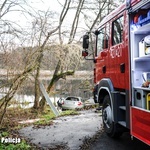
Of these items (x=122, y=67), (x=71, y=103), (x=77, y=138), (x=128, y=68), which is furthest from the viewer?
(x=71, y=103)

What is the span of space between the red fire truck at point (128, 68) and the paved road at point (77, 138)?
33cm

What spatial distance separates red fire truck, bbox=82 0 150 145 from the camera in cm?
384

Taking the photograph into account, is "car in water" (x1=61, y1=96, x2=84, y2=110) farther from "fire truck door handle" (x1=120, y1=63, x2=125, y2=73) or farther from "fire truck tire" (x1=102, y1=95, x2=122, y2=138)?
"fire truck door handle" (x1=120, y1=63, x2=125, y2=73)

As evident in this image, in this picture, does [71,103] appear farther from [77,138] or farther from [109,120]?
[109,120]

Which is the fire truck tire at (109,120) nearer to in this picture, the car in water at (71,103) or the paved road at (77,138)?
the paved road at (77,138)

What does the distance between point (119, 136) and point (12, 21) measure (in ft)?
22.9

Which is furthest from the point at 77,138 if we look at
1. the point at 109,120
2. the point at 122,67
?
the point at 122,67

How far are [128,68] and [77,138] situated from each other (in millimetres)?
2622

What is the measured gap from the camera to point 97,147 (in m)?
5.25

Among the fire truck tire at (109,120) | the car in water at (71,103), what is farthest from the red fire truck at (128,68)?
the car in water at (71,103)

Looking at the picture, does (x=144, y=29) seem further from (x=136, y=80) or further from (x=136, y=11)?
(x=136, y=80)

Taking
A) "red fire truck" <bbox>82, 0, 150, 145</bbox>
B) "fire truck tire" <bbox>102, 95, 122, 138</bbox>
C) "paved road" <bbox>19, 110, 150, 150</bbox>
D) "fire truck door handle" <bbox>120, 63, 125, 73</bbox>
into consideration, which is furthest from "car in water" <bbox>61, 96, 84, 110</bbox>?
"fire truck door handle" <bbox>120, 63, 125, 73</bbox>

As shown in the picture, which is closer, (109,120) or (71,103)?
(109,120)

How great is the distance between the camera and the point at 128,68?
14.0 feet
